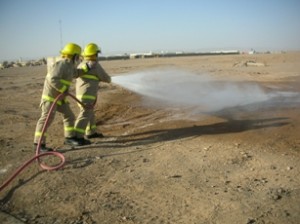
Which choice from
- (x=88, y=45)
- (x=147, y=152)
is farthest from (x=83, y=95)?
(x=147, y=152)

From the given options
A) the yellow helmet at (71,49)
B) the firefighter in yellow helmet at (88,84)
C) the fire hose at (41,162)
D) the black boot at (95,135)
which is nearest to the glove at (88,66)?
the firefighter in yellow helmet at (88,84)

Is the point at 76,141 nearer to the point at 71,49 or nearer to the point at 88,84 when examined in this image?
the point at 88,84

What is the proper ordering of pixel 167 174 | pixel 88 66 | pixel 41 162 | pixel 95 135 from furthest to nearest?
pixel 95 135 < pixel 88 66 < pixel 41 162 < pixel 167 174

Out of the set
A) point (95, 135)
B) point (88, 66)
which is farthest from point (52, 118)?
point (88, 66)

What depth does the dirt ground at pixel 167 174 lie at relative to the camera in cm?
384

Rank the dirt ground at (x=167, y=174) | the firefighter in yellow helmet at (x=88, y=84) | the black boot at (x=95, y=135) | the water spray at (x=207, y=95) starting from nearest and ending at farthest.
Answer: the dirt ground at (x=167, y=174) < the firefighter in yellow helmet at (x=88, y=84) < the black boot at (x=95, y=135) < the water spray at (x=207, y=95)

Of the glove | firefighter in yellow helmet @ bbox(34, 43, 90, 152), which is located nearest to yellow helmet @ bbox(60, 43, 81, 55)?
firefighter in yellow helmet @ bbox(34, 43, 90, 152)

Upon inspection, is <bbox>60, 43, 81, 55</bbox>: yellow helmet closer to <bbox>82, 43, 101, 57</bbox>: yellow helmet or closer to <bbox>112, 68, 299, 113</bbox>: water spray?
<bbox>82, 43, 101, 57</bbox>: yellow helmet

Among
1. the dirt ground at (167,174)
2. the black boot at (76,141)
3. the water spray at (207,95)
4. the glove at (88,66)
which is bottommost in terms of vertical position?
the dirt ground at (167,174)

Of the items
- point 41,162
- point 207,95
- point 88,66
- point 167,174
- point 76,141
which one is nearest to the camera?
point 167,174

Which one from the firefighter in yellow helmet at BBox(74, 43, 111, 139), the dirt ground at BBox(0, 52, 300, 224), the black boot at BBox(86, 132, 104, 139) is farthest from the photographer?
the black boot at BBox(86, 132, 104, 139)

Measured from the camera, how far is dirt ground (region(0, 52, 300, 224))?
151 inches

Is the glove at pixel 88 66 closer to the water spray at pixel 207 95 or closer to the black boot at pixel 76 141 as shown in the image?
the black boot at pixel 76 141

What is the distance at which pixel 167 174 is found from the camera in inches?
189
